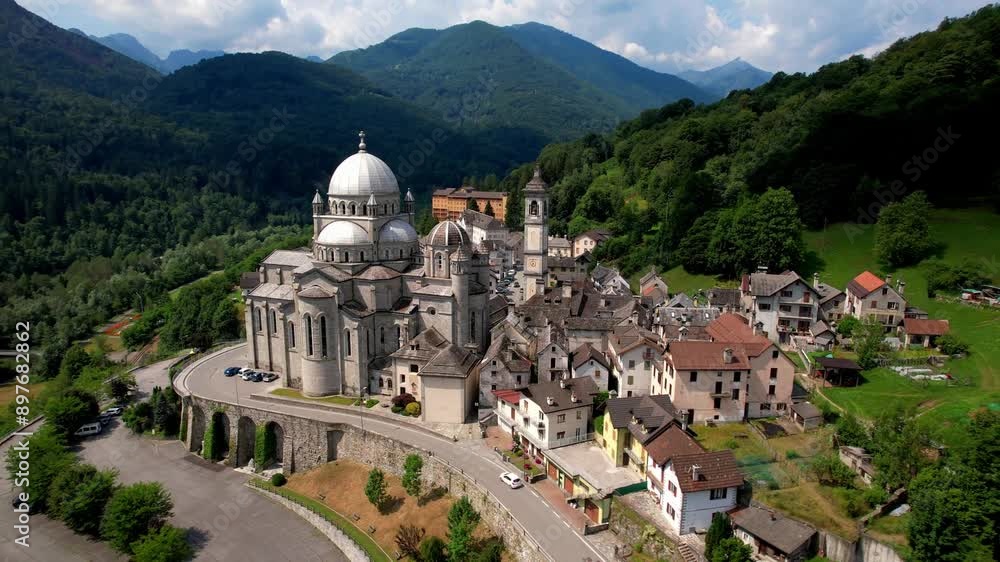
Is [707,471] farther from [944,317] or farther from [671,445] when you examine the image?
[944,317]

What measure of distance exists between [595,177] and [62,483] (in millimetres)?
100117

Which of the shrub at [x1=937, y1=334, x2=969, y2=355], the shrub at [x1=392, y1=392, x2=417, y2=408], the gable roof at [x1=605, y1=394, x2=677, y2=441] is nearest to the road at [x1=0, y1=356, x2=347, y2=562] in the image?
the shrub at [x1=392, y1=392, x2=417, y2=408]

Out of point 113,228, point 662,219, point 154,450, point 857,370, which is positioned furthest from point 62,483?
point 113,228

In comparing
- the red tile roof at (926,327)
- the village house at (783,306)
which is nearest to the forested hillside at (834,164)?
the village house at (783,306)

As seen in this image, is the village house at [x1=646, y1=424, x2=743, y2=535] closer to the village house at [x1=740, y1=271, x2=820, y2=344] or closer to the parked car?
the village house at [x1=740, y1=271, x2=820, y2=344]

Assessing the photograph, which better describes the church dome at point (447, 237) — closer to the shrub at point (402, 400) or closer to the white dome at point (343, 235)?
the white dome at point (343, 235)

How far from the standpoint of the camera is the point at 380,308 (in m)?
51.7

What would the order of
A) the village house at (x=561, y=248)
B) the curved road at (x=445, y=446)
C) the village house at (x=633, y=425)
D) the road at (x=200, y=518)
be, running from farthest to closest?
the village house at (x=561, y=248) → the road at (x=200, y=518) → the village house at (x=633, y=425) → the curved road at (x=445, y=446)

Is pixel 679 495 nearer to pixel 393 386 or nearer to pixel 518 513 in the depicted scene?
A: pixel 518 513

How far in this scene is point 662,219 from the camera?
9056 cm

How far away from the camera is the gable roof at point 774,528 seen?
27922 millimetres

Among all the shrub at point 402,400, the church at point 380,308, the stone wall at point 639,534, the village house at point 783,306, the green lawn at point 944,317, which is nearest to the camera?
the stone wall at point 639,534

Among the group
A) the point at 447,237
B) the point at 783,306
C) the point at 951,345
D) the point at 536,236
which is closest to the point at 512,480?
the point at 447,237

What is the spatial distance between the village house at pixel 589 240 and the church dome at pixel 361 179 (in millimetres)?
43058
